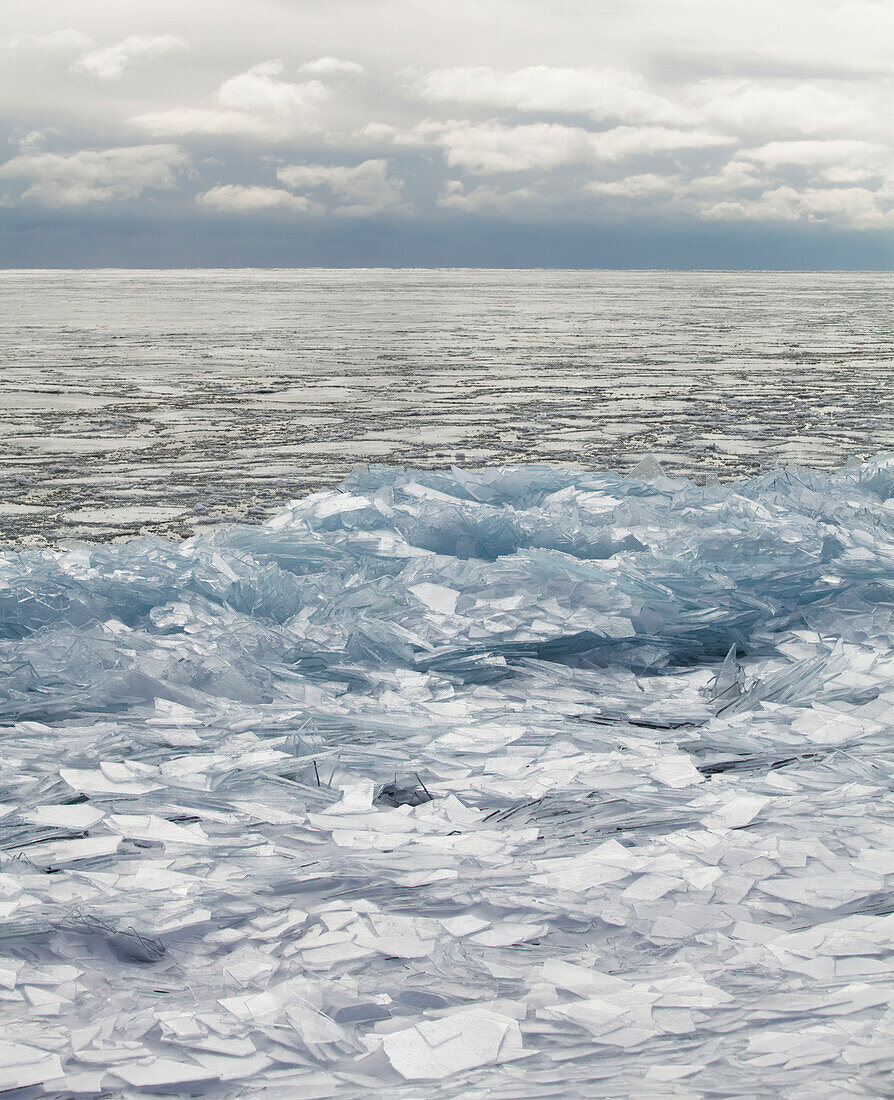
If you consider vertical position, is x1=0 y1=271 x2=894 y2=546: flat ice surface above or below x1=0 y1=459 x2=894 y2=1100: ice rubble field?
above

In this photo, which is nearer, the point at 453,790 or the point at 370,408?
the point at 453,790

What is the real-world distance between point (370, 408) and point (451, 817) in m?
6.23

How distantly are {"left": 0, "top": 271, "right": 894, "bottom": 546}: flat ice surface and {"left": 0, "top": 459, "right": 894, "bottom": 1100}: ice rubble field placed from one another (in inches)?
64.3

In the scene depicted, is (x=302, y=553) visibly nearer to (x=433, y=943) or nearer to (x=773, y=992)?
(x=433, y=943)

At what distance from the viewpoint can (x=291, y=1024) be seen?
1.24m

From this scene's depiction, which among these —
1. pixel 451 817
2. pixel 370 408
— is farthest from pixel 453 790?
pixel 370 408

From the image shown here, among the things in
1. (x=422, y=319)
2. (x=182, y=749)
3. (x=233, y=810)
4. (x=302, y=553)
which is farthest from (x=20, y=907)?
(x=422, y=319)

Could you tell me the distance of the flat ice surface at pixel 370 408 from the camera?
4.95 metres

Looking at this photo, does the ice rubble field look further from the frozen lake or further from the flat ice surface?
the flat ice surface

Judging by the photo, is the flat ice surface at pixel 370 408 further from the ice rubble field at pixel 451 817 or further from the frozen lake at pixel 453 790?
the ice rubble field at pixel 451 817

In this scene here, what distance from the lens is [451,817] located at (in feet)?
5.71

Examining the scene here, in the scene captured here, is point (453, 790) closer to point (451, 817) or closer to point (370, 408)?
point (451, 817)

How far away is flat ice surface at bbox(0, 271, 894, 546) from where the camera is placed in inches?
195

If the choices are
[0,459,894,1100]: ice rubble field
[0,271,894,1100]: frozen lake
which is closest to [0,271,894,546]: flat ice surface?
[0,271,894,1100]: frozen lake
